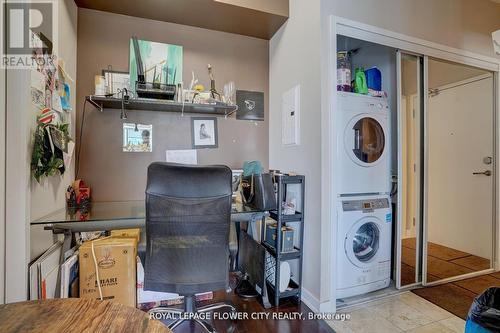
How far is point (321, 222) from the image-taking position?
5.97ft

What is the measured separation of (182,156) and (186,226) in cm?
116

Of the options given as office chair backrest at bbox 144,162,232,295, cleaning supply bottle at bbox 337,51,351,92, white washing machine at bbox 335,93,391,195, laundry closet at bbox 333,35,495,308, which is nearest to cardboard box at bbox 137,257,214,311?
office chair backrest at bbox 144,162,232,295

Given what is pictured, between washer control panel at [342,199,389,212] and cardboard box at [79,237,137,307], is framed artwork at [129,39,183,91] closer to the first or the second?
cardboard box at [79,237,137,307]

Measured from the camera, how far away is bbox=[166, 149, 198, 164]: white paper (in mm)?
2336

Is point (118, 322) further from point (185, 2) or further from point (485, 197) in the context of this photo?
point (485, 197)

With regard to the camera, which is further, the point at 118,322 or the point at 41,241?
the point at 41,241

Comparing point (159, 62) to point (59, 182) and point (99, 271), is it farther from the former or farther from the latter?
point (99, 271)

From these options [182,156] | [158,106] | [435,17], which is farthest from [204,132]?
[435,17]

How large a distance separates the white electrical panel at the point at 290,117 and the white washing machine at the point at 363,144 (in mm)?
352

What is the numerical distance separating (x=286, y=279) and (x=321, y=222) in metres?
0.58

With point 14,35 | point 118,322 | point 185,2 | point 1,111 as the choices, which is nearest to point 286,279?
point 118,322

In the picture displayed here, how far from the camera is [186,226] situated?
1.34 m

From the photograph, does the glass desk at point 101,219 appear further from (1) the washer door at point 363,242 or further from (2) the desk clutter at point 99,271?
(1) the washer door at point 363,242

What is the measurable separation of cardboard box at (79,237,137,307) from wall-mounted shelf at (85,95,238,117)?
1111 millimetres
